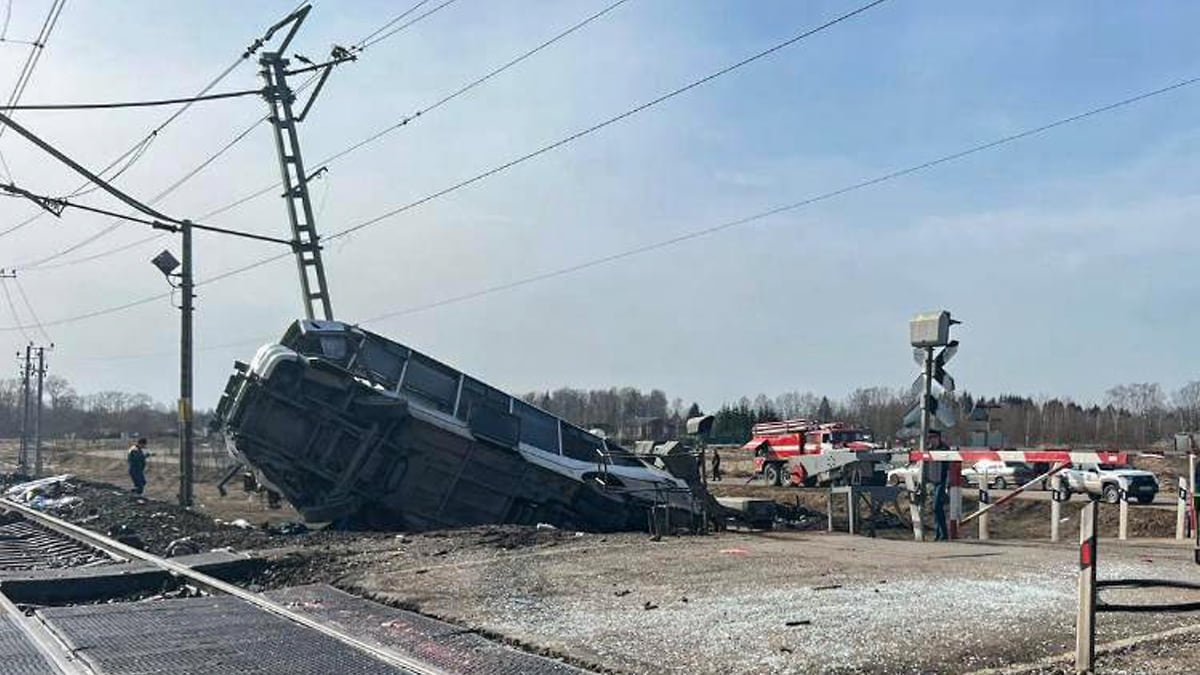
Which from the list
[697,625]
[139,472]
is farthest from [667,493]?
[139,472]

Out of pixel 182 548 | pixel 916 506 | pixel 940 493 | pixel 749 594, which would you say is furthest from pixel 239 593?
pixel 940 493

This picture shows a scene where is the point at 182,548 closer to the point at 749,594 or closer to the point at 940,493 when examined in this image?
the point at 749,594

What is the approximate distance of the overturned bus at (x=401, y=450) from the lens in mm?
18781

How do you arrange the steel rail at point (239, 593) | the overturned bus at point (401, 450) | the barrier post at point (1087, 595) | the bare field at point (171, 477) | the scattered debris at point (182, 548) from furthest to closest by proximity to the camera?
the bare field at point (171, 477) < the overturned bus at point (401, 450) < the scattered debris at point (182, 548) < the steel rail at point (239, 593) < the barrier post at point (1087, 595)

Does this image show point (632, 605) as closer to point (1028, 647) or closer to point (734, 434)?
point (1028, 647)

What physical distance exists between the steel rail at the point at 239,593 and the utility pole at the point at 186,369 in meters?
4.73

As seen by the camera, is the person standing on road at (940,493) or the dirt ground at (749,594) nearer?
the dirt ground at (749,594)

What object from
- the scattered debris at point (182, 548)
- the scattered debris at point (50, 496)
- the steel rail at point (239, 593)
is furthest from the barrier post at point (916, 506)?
the scattered debris at point (50, 496)

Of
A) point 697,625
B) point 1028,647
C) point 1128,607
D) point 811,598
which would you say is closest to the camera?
point 1028,647

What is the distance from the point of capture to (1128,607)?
25.3 ft

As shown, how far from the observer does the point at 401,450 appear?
19000mm

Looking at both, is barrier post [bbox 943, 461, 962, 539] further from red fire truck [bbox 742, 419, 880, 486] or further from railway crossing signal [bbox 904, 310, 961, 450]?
red fire truck [bbox 742, 419, 880, 486]

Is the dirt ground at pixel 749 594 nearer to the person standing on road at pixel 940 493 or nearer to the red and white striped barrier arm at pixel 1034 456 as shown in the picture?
the red and white striped barrier arm at pixel 1034 456

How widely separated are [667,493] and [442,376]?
4.85 metres
